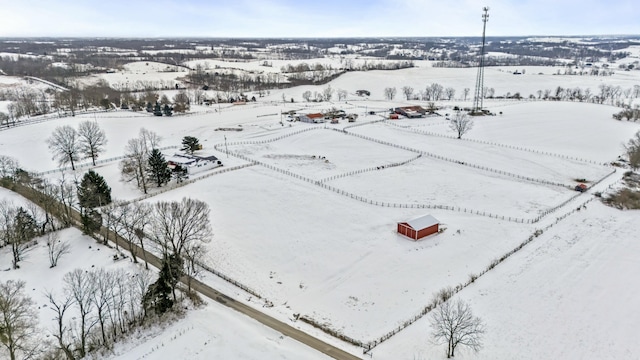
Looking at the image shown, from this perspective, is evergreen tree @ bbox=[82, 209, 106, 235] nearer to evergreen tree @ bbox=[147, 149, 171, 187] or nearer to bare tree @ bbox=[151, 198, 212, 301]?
bare tree @ bbox=[151, 198, 212, 301]

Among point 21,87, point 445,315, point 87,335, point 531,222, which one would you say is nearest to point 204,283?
point 87,335

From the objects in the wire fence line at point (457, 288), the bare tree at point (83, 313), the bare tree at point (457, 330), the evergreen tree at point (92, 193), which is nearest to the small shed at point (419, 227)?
the wire fence line at point (457, 288)

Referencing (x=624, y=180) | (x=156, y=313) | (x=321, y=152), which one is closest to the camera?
(x=156, y=313)

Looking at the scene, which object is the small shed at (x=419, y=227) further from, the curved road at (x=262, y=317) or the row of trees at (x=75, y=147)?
the row of trees at (x=75, y=147)

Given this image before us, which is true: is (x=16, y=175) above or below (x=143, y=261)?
above

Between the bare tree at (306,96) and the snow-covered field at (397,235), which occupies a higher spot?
the bare tree at (306,96)

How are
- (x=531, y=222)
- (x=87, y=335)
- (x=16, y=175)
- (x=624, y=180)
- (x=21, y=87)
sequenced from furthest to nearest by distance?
(x=21, y=87)
(x=624, y=180)
(x=16, y=175)
(x=531, y=222)
(x=87, y=335)

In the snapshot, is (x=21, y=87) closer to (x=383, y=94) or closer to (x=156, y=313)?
(x=383, y=94)
